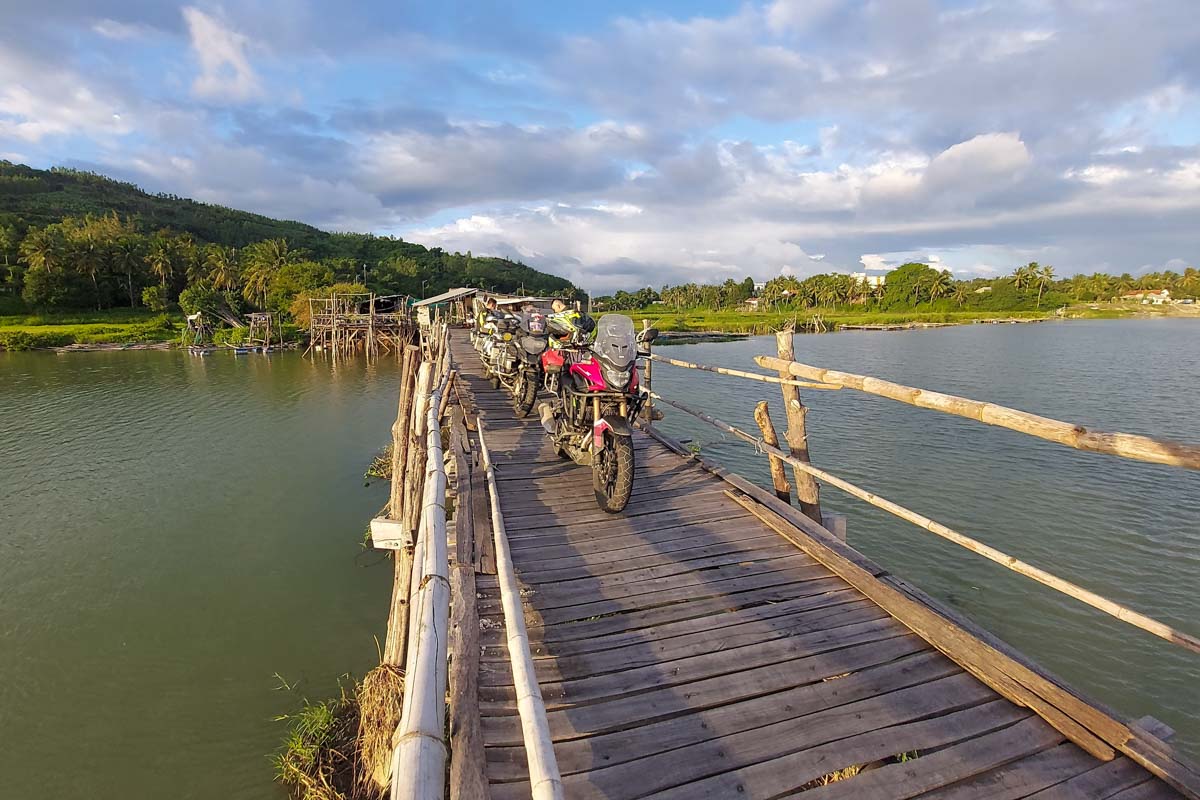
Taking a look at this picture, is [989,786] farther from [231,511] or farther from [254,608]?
[231,511]

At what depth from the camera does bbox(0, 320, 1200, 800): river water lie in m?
5.51

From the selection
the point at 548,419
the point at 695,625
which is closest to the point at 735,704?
the point at 695,625

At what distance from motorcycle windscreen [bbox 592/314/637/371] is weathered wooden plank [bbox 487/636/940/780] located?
2.51m

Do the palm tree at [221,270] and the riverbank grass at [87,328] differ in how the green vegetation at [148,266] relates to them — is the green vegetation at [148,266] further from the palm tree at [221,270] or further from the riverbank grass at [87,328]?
the riverbank grass at [87,328]

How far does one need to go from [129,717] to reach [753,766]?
20.9 feet

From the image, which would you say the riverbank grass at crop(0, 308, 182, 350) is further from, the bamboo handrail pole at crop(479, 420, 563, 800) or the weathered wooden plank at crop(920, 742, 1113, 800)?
the weathered wooden plank at crop(920, 742, 1113, 800)

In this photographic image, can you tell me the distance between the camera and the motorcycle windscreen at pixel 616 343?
182 inches

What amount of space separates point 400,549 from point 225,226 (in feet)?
310

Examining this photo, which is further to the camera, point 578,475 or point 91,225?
point 91,225

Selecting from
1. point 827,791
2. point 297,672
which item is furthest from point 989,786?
point 297,672

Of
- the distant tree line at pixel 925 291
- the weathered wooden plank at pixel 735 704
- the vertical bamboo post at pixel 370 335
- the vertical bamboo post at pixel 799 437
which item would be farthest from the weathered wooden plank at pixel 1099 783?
the distant tree line at pixel 925 291

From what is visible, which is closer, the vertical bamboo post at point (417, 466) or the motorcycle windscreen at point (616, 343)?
the motorcycle windscreen at point (616, 343)

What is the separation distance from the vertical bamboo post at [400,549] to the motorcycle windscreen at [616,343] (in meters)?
2.33

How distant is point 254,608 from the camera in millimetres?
7387
